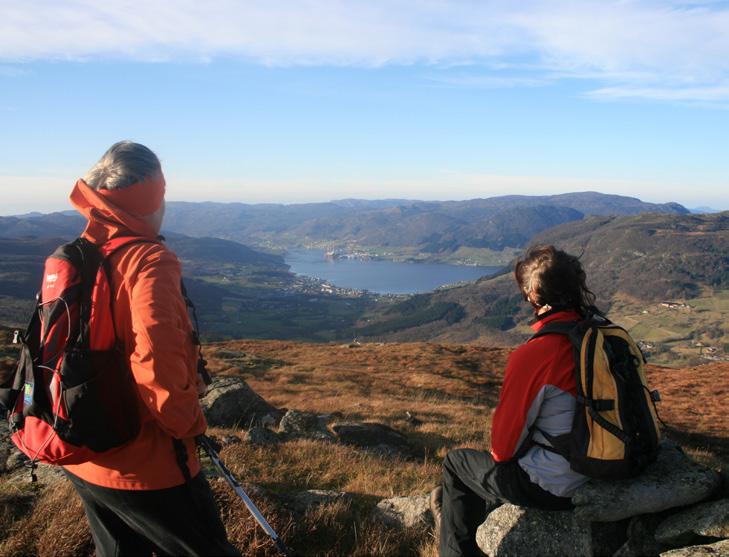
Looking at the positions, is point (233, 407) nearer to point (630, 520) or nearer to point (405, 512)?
point (405, 512)

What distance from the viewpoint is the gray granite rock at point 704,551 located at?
379 centimetres

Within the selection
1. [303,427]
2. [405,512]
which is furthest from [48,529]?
[303,427]

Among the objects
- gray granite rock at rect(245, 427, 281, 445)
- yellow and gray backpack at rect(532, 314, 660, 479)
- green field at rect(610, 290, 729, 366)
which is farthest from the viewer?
green field at rect(610, 290, 729, 366)

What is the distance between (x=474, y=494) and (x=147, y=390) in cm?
291

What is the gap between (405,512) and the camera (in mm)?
5656

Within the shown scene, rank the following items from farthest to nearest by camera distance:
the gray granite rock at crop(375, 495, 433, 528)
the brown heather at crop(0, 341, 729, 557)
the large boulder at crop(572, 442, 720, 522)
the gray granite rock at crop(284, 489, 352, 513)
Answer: the gray granite rock at crop(284, 489, 352, 513) → the gray granite rock at crop(375, 495, 433, 528) → the brown heather at crop(0, 341, 729, 557) → the large boulder at crop(572, 442, 720, 522)

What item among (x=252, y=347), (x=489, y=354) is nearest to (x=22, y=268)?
(x=252, y=347)

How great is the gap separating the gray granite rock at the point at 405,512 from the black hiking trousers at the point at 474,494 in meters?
0.96

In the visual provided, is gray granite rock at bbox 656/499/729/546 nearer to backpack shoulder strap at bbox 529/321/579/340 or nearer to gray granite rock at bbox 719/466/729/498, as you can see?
gray granite rock at bbox 719/466/729/498

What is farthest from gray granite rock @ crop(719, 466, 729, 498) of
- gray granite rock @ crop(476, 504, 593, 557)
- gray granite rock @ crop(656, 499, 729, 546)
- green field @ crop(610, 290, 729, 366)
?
green field @ crop(610, 290, 729, 366)

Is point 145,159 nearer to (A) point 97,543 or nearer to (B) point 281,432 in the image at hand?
(A) point 97,543

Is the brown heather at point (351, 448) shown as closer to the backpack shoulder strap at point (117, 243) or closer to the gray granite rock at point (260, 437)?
the gray granite rock at point (260, 437)

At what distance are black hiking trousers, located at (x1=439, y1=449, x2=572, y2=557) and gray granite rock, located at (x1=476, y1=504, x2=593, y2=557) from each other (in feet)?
0.48

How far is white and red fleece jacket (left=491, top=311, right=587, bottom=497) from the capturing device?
12.4 feet
